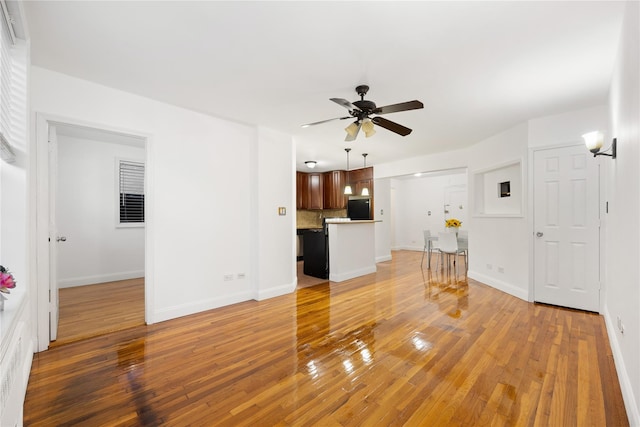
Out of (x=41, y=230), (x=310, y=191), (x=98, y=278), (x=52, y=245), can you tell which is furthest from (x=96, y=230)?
(x=310, y=191)

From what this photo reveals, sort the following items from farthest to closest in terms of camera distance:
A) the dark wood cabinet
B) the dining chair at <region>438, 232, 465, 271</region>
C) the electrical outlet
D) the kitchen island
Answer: the dark wood cabinet, the dining chair at <region>438, 232, 465, 271</region>, the kitchen island, the electrical outlet

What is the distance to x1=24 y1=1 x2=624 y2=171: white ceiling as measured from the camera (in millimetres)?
1840

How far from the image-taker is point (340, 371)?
2.19 m

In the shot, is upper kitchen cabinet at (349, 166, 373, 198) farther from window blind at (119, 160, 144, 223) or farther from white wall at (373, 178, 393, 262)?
window blind at (119, 160, 144, 223)

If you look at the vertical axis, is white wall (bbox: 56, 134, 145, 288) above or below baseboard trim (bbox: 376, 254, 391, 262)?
above

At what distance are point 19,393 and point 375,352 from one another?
2.35 meters

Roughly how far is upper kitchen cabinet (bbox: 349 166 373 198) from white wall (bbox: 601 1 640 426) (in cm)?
513

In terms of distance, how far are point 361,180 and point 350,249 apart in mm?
2728

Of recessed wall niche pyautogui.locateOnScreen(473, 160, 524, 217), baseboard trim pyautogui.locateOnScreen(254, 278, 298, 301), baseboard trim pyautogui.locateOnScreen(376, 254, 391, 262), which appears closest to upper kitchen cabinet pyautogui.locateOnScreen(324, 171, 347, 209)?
baseboard trim pyautogui.locateOnScreen(376, 254, 391, 262)

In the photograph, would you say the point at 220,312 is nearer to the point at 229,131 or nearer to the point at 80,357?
the point at 80,357

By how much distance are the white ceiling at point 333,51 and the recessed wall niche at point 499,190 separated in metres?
1.18

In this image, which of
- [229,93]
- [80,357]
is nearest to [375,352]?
[80,357]

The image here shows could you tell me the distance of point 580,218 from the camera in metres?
3.56

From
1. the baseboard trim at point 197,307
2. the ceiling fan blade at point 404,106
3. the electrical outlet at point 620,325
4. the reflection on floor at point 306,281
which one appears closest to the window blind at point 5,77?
the baseboard trim at point 197,307
